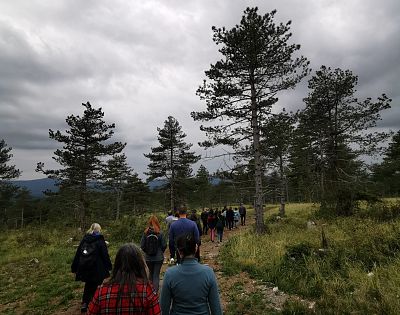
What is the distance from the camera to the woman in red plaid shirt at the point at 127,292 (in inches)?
110

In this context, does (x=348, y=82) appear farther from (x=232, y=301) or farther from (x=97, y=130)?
(x=97, y=130)

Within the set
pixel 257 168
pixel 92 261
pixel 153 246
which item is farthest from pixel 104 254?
pixel 257 168

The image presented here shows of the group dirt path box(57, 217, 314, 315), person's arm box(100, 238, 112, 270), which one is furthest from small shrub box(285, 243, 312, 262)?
person's arm box(100, 238, 112, 270)

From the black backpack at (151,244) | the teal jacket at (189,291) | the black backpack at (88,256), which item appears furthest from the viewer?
the black backpack at (151,244)

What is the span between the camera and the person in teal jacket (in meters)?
3.07

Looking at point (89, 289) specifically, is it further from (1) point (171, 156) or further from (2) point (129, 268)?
(1) point (171, 156)

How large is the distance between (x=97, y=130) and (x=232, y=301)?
2196 centimetres

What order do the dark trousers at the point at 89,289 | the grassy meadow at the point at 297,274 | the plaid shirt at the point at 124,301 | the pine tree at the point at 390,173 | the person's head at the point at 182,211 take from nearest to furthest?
the plaid shirt at the point at 124,301, the grassy meadow at the point at 297,274, the dark trousers at the point at 89,289, the person's head at the point at 182,211, the pine tree at the point at 390,173

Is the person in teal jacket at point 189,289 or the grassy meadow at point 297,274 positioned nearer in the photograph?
the person in teal jacket at point 189,289

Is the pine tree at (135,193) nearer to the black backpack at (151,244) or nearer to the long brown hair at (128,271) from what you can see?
the black backpack at (151,244)

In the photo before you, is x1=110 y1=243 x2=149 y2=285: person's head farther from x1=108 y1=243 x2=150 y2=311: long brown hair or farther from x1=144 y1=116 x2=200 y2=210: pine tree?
x1=144 y1=116 x2=200 y2=210: pine tree

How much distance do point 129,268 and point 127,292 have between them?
202mm

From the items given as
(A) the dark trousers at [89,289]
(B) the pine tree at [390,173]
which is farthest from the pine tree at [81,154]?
(B) the pine tree at [390,173]

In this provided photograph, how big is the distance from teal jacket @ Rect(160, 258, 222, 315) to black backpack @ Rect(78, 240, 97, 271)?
3813 millimetres
